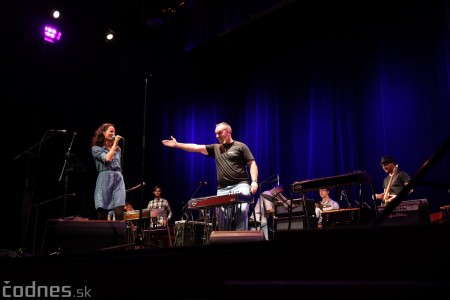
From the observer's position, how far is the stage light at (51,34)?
8805 mm

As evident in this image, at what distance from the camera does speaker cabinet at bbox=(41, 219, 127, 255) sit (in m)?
4.14

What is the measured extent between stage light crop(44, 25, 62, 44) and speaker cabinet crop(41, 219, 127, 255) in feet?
19.0

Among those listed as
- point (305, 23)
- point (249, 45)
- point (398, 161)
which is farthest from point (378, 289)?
point (249, 45)

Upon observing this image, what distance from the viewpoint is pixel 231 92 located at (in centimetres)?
1048

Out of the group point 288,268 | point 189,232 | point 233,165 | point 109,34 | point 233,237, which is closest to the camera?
point 288,268

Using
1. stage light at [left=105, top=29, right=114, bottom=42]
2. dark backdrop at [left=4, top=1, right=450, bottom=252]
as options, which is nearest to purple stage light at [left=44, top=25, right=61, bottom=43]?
dark backdrop at [left=4, top=1, right=450, bottom=252]

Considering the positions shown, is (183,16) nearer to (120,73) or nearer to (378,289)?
(120,73)

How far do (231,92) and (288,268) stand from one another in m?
8.61

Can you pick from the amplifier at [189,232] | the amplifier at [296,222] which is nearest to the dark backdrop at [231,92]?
the amplifier at [296,222]

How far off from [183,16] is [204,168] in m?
3.69

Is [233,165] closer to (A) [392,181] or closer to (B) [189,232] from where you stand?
(B) [189,232]

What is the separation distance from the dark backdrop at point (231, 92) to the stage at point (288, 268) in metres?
4.88

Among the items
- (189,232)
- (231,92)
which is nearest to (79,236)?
(189,232)

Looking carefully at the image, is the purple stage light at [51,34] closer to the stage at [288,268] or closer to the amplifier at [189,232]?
the amplifier at [189,232]
